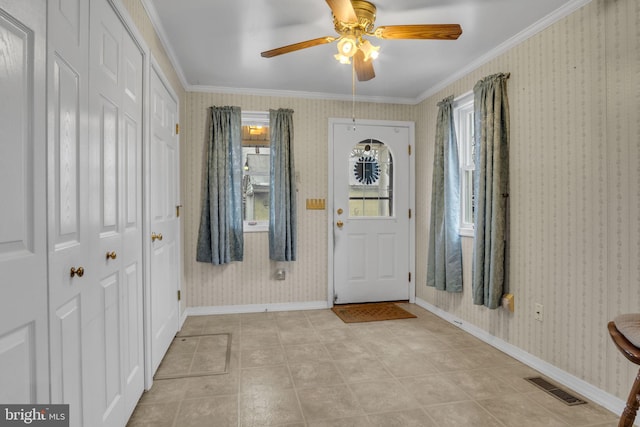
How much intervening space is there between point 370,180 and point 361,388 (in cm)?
243

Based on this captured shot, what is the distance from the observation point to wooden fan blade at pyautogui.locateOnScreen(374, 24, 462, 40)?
194 centimetres

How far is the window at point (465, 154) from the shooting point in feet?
10.9

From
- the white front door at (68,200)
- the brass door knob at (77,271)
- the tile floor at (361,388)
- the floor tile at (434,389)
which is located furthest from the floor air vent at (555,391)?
the brass door knob at (77,271)

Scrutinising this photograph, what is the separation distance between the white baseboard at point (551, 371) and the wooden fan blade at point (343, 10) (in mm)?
2534

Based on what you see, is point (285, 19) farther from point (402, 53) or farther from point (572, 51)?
point (572, 51)

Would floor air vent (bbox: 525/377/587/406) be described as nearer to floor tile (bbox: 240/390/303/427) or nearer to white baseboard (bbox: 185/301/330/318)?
floor tile (bbox: 240/390/303/427)

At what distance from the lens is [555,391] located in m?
2.13

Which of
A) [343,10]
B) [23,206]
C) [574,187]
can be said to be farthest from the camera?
[574,187]

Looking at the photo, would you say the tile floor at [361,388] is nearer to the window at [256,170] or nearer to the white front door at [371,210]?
the white front door at [371,210]

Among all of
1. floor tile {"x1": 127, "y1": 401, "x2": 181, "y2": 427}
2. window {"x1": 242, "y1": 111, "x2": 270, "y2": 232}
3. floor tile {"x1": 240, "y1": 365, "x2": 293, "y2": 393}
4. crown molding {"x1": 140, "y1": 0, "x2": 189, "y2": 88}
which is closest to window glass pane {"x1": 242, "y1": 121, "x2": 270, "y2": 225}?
window {"x1": 242, "y1": 111, "x2": 270, "y2": 232}

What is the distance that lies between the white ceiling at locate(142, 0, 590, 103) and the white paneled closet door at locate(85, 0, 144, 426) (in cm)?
64

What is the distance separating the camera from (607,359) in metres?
1.98

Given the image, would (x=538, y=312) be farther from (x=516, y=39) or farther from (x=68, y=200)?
(x=68, y=200)

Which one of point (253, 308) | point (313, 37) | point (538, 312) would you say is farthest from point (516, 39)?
point (253, 308)
